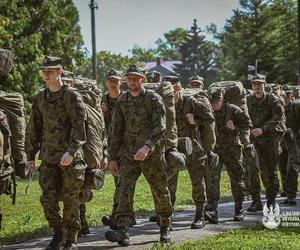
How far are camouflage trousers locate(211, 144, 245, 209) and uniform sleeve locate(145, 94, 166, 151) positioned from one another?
298 centimetres

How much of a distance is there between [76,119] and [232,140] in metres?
4.16

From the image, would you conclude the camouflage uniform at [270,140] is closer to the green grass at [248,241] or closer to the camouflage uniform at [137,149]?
the green grass at [248,241]

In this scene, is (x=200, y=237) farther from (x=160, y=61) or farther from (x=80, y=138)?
(x=160, y=61)

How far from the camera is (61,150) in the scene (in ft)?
26.4

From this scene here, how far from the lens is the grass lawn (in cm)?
1074

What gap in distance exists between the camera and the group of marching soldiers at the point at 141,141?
807 cm

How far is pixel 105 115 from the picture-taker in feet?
35.2

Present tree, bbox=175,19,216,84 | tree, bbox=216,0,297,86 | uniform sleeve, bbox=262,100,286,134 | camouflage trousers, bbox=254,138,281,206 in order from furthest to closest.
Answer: tree, bbox=175,19,216,84
tree, bbox=216,0,297,86
camouflage trousers, bbox=254,138,281,206
uniform sleeve, bbox=262,100,286,134

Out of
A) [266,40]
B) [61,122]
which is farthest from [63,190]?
[266,40]

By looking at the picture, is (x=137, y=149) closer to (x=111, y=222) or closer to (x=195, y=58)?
(x=111, y=222)

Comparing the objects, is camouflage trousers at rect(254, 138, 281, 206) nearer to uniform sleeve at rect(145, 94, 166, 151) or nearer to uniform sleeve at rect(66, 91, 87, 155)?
uniform sleeve at rect(145, 94, 166, 151)

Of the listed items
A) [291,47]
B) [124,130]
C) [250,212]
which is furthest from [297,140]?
[291,47]

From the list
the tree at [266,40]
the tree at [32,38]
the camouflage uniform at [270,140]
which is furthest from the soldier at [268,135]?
the tree at [266,40]
